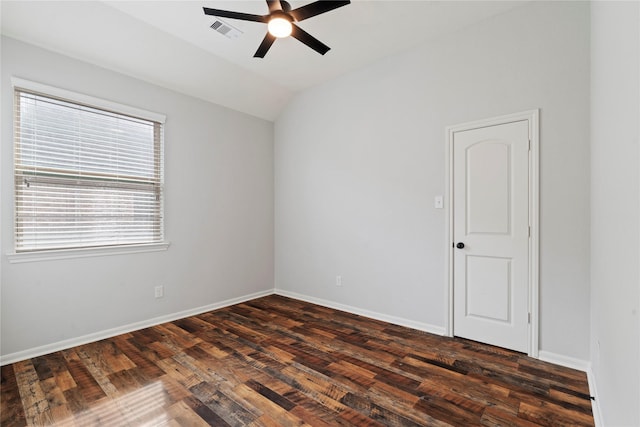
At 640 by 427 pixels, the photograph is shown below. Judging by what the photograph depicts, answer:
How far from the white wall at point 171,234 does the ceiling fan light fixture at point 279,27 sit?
1.82m

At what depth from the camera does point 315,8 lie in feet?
7.16

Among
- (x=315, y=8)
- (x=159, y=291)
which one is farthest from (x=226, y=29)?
(x=159, y=291)

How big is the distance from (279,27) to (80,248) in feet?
9.06

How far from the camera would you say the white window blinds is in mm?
2646

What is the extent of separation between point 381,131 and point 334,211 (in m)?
1.20

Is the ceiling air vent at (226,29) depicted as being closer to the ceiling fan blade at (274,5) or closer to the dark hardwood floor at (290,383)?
the ceiling fan blade at (274,5)

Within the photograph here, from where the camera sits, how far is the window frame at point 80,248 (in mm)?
2564

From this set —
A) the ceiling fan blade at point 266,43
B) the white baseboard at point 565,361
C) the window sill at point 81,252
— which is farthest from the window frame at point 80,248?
the white baseboard at point 565,361

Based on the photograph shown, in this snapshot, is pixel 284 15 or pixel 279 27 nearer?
pixel 284 15

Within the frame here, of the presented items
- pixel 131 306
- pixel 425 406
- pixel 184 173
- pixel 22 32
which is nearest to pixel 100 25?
pixel 22 32

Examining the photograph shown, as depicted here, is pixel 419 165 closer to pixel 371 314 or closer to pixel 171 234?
pixel 371 314

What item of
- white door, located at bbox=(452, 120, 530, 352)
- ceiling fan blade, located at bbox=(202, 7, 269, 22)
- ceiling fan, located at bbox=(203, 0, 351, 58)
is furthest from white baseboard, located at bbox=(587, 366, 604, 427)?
ceiling fan blade, located at bbox=(202, 7, 269, 22)

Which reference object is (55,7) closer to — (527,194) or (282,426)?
(282,426)

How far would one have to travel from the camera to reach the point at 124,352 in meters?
2.73
